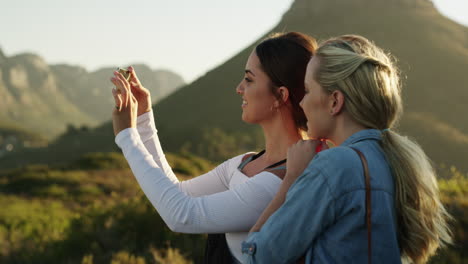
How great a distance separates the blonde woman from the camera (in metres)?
1.68

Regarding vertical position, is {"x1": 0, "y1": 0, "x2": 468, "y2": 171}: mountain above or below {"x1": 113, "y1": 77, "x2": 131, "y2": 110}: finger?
below

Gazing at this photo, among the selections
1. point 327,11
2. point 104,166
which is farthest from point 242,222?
point 327,11

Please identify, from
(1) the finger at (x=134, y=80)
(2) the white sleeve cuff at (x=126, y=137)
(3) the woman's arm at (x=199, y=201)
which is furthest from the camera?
(1) the finger at (x=134, y=80)

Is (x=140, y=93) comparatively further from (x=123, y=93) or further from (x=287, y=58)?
(x=287, y=58)

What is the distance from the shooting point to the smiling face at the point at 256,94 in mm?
2445

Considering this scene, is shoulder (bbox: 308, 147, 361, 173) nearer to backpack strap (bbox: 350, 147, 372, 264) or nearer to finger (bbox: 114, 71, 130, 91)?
backpack strap (bbox: 350, 147, 372, 264)

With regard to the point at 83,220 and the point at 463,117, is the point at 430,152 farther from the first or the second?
the point at 83,220

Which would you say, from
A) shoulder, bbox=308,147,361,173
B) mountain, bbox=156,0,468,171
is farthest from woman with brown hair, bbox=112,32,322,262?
mountain, bbox=156,0,468,171

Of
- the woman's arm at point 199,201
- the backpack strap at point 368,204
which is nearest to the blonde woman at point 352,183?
the backpack strap at point 368,204

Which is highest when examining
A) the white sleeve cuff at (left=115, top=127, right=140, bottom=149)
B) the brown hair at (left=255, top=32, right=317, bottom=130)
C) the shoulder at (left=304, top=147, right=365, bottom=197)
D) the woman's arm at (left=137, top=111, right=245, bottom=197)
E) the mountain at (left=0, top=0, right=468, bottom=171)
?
the brown hair at (left=255, top=32, right=317, bottom=130)

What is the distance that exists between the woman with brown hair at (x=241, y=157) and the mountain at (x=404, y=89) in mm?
38639

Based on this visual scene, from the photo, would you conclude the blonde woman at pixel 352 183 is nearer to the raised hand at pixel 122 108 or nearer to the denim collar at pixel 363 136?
the denim collar at pixel 363 136

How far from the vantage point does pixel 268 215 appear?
1891 millimetres

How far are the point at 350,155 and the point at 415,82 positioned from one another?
56.0m
